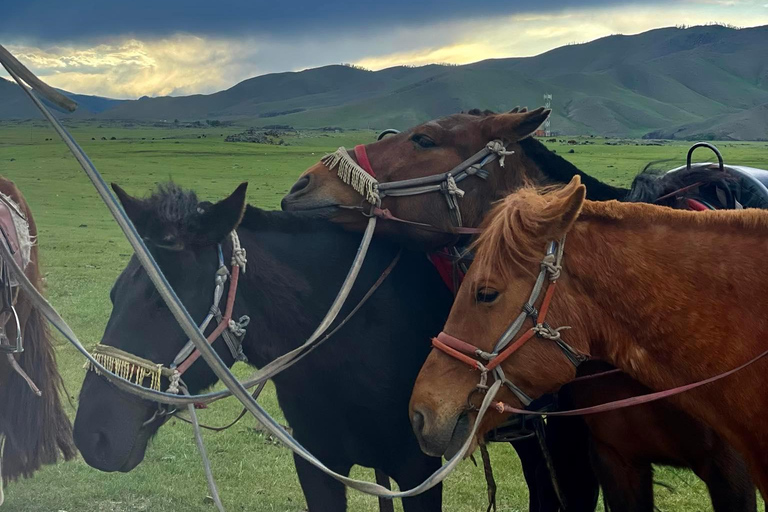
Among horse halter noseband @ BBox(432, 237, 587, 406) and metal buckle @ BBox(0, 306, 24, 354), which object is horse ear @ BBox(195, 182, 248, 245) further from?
metal buckle @ BBox(0, 306, 24, 354)

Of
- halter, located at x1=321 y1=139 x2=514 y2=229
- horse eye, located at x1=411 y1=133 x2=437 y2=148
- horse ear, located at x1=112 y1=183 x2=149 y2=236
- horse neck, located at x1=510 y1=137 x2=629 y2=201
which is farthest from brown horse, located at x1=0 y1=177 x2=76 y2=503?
horse neck, located at x1=510 y1=137 x2=629 y2=201

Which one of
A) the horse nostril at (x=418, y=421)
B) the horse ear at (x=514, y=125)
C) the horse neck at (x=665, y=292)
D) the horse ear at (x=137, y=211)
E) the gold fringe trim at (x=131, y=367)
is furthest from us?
the horse ear at (x=514, y=125)

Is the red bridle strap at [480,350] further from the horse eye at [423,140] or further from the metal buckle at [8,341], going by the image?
the metal buckle at [8,341]

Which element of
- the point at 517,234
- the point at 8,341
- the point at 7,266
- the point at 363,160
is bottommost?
the point at 8,341

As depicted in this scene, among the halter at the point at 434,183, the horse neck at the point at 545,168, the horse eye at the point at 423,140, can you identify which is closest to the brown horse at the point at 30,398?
the halter at the point at 434,183

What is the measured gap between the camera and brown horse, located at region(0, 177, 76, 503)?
485 cm

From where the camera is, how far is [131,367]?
2.82 metres

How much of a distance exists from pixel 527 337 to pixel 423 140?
151 cm

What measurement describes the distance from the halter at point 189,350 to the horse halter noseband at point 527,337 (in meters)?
1.03

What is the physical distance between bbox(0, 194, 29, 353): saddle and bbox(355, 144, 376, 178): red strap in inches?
91.1

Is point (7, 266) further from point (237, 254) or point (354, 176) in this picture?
point (354, 176)

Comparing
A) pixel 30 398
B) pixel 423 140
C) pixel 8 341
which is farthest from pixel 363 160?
pixel 30 398

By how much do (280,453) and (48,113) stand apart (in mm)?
4384

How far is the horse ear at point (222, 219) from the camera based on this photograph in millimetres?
2861
